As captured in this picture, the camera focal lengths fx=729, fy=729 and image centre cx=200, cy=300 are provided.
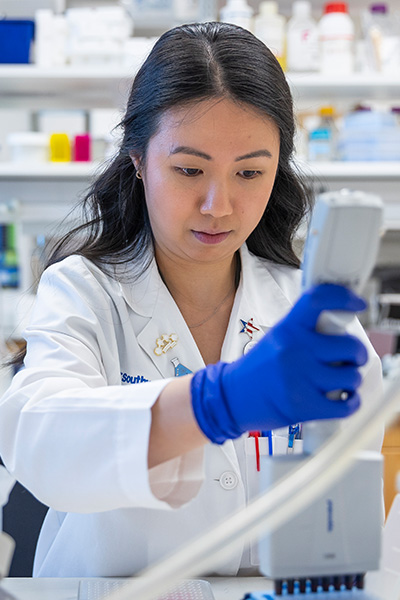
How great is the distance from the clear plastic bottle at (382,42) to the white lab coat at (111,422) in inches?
62.7

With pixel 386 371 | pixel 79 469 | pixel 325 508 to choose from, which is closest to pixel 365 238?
pixel 325 508

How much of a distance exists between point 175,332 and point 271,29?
1749 millimetres

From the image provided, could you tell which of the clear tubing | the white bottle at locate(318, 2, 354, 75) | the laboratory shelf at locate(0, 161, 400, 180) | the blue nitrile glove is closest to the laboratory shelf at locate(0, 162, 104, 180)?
the laboratory shelf at locate(0, 161, 400, 180)

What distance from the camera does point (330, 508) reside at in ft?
2.47

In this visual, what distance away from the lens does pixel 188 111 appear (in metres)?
1.21

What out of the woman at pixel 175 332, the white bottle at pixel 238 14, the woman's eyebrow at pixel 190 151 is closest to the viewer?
the woman at pixel 175 332

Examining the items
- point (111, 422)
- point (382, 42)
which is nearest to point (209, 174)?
point (111, 422)

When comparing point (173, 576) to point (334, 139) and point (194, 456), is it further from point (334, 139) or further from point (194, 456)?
point (334, 139)

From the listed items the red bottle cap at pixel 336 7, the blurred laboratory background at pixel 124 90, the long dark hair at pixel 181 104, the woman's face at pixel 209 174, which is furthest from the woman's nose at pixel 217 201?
the red bottle cap at pixel 336 7

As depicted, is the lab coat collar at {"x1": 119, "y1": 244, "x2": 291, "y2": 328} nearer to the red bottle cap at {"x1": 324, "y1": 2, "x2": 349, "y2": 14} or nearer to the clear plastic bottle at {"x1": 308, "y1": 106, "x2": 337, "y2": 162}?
the clear plastic bottle at {"x1": 308, "y1": 106, "x2": 337, "y2": 162}

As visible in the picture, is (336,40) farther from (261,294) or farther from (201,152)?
(201,152)

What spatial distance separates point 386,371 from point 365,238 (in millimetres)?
1974

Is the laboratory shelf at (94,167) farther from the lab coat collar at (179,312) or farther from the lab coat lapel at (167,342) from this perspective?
the lab coat lapel at (167,342)

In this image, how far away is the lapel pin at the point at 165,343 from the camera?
132 cm
